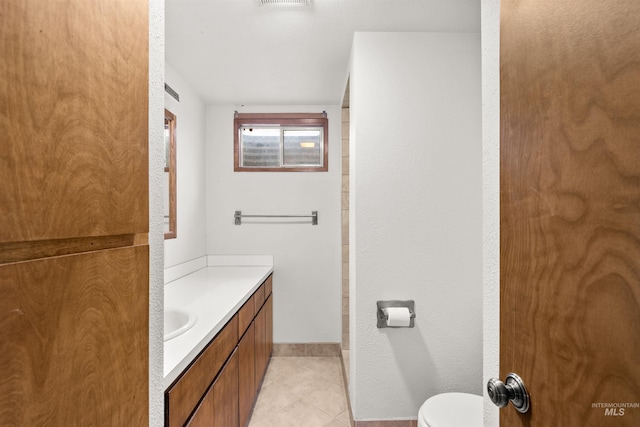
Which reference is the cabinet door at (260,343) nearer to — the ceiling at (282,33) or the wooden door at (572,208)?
the ceiling at (282,33)

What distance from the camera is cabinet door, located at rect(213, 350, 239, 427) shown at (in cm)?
142

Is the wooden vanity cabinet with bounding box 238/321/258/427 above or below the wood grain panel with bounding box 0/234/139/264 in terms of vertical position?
below

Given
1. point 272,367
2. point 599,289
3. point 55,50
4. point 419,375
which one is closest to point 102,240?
A: point 55,50

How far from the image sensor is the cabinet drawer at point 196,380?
1012mm

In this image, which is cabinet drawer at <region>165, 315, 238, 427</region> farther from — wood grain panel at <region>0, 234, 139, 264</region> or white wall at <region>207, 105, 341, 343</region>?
white wall at <region>207, 105, 341, 343</region>

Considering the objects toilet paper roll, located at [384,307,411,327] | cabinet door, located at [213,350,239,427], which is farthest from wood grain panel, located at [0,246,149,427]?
toilet paper roll, located at [384,307,411,327]

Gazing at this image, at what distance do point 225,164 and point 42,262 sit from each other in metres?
2.82

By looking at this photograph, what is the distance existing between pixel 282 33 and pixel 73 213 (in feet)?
5.77

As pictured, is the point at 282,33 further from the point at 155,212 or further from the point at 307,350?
the point at 307,350

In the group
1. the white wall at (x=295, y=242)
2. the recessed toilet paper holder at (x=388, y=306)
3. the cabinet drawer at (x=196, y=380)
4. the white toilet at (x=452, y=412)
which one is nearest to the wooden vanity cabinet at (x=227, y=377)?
the cabinet drawer at (x=196, y=380)

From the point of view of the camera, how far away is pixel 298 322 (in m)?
3.12

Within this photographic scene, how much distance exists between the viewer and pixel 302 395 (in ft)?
7.90

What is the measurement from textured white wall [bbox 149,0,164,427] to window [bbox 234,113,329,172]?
7.93ft

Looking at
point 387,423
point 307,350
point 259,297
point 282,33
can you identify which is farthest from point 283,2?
point 307,350
